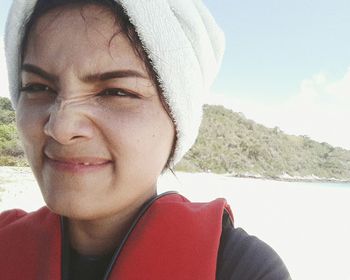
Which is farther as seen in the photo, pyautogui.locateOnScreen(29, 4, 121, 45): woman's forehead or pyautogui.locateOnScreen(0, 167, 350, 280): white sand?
pyautogui.locateOnScreen(0, 167, 350, 280): white sand

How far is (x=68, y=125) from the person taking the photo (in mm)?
949

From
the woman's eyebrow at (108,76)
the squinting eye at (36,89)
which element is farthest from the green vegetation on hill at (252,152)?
the woman's eyebrow at (108,76)

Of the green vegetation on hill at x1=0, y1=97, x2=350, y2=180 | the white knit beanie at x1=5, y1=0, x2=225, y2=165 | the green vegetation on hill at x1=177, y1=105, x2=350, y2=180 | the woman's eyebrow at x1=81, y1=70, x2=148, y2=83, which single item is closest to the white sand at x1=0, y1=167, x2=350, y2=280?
the white knit beanie at x1=5, y1=0, x2=225, y2=165

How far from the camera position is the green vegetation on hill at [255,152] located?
101ft

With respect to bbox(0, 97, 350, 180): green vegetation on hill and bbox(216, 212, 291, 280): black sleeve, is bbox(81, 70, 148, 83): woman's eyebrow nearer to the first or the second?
bbox(216, 212, 291, 280): black sleeve

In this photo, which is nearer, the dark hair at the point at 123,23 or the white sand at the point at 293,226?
the dark hair at the point at 123,23

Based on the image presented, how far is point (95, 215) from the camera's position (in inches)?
39.2

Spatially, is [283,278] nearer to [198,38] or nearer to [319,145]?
[198,38]

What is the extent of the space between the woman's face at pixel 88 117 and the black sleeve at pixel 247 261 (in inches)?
12.1

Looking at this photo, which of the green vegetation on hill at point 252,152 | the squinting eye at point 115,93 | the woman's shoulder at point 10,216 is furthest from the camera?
the green vegetation on hill at point 252,152

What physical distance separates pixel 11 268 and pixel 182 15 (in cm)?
95

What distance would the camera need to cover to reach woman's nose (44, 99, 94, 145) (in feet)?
3.10

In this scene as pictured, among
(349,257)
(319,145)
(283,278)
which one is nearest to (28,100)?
(283,278)

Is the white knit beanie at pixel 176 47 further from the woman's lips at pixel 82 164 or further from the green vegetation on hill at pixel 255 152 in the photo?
the green vegetation on hill at pixel 255 152
